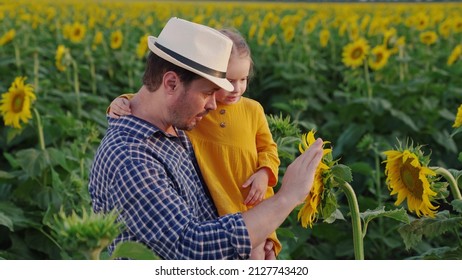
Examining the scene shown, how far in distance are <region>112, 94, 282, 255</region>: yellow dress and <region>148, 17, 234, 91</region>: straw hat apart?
0.26 m

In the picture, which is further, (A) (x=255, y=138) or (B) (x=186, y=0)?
(B) (x=186, y=0)

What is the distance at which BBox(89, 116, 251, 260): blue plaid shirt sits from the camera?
5.95 ft

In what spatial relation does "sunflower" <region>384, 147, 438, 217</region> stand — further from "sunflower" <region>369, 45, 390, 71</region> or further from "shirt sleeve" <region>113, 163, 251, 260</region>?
"sunflower" <region>369, 45, 390, 71</region>

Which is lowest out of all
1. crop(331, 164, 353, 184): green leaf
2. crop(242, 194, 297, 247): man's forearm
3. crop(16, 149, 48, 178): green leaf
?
crop(16, 149, 48, 178): green leaf

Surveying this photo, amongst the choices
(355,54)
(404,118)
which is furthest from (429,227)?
(355,54)

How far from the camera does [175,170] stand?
1.96m

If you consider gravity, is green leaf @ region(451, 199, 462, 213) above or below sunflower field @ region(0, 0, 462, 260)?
above

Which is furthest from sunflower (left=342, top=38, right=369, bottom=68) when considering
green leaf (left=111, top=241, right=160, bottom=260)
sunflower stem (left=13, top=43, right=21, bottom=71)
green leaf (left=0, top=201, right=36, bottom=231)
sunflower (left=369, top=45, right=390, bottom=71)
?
green leaf (left=111, top=241, right=160, bottom=260)

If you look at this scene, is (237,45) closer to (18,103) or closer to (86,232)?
(86,232)

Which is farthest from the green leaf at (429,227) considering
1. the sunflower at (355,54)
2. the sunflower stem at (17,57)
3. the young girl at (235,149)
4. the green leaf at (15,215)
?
the sunflower stem at (17,57)
